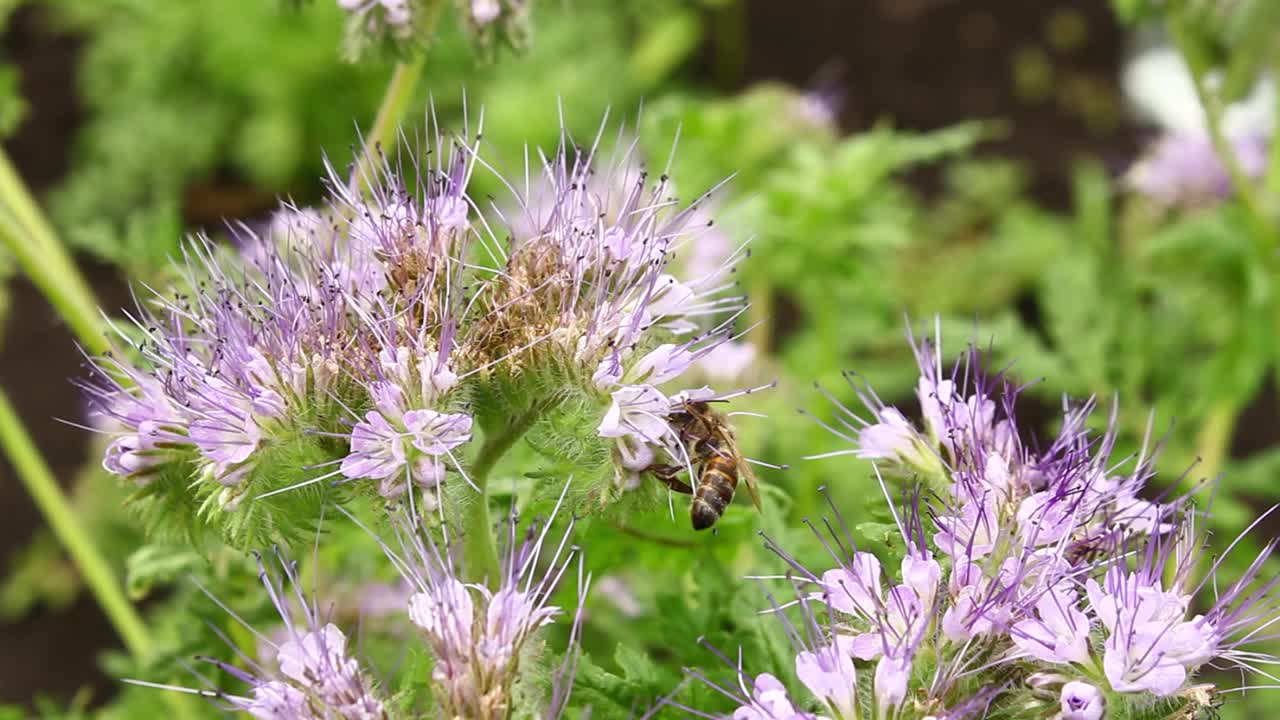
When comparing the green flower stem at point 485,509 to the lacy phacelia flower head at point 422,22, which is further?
the lacy phacelia flower head at point 422,22

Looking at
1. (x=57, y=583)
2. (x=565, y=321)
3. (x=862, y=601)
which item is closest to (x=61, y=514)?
(x=565, y=321)

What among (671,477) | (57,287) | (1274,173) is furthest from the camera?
(1274,173)

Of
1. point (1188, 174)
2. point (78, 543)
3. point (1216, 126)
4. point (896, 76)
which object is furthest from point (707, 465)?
point (896, 76)

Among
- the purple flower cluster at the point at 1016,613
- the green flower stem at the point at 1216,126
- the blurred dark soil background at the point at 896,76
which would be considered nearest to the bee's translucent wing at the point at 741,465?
the purple flower cluster at the point at 1016,613

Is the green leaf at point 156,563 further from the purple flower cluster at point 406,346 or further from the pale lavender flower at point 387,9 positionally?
the pale lavender flower at point 387,9

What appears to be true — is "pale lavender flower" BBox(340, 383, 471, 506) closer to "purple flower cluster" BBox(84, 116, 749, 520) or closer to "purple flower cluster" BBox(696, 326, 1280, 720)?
"purple flower cluster" BBox(84, 116, 749, 520)

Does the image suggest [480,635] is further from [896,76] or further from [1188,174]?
[896,76]
